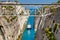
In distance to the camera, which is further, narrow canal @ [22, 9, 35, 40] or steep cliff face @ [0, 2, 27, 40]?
narrow canal @ [22, 9, 35, 40]

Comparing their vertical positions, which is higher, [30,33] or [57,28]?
[57,28]

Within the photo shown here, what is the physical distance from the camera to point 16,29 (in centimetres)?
2483

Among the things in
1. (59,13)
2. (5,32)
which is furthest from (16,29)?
(59,13)

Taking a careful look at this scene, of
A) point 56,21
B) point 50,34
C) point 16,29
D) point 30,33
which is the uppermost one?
point 56,21

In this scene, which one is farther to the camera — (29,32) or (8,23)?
(29,32)

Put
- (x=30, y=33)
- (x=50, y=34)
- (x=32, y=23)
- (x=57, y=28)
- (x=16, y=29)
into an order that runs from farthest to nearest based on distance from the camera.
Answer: (x=32, y=23) → (x=30, y=33) → (x=16, y=29) → (x=50, y=34) → (x=57, y=28)

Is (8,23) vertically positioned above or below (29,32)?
above

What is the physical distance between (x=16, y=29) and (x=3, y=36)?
330cm

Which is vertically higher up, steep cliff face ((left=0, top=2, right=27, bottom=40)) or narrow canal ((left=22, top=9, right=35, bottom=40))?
steep cliff face ((left=0, top=2, right=27, bottom=40))

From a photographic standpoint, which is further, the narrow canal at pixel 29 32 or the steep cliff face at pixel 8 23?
the narrow canal at pixel 29 32

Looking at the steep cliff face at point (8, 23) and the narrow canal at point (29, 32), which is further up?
the steep cliff face at point (8, 23)

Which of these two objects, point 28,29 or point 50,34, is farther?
point 28,29

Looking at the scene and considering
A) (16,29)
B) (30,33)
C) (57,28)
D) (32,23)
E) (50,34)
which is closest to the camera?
(57,28)

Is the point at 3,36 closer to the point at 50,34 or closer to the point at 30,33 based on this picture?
the point at 50,34
